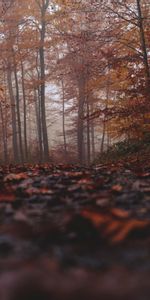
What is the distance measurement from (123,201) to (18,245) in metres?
0.99

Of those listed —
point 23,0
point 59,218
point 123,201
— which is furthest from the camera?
point 23,0

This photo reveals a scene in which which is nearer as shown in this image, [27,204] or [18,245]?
[18,245]

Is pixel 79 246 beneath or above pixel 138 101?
beneath

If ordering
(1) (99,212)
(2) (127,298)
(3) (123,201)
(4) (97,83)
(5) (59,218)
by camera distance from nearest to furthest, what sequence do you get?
(2) (127,298) < (1) (99,212) < (5) (59,218) < (3) (123,201) < (4) (97,83)

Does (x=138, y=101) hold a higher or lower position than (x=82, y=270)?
higher

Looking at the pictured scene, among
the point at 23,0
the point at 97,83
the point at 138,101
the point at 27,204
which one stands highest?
the point at 23,0

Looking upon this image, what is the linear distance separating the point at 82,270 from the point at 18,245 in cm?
36

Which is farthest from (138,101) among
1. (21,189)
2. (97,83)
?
(21,189)

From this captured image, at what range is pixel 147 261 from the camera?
1182mm

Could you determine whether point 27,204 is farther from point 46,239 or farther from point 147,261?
point 147,261

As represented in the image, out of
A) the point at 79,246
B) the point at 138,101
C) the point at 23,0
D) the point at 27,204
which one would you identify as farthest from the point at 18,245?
the point at 23,0

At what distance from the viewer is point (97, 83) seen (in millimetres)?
8859

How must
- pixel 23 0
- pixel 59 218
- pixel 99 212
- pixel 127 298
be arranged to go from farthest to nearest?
pixel 23 0 → pixel 59 218 → pixel 99 212 → pixel 127 298

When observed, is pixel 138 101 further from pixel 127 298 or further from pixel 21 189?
pixel 127 298
